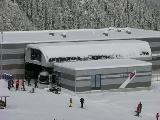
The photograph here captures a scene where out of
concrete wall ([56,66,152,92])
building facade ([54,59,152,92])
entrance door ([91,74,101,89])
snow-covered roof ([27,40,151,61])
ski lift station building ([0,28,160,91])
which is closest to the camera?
concrete wall ([56,66,152,92])

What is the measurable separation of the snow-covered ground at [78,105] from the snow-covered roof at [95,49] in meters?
10.0

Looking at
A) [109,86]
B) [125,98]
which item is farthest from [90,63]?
[125,98]

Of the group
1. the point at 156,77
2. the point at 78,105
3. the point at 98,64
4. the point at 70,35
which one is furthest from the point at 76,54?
the point at 78,105

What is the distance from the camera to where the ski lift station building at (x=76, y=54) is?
72800 millimetres

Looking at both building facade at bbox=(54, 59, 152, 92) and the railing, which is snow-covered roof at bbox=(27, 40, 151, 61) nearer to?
building facade at bbox=(54, 59, 152, 92)

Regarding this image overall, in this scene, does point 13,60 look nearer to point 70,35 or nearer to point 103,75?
point 70,35

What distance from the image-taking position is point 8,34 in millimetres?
89750

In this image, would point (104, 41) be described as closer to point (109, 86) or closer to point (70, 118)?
point (109, 86)

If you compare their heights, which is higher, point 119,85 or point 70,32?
point 70,32

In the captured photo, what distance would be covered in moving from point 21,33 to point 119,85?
26.6m

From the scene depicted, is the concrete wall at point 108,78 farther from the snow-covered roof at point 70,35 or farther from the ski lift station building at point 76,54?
the snow-covered roof at point 70,35

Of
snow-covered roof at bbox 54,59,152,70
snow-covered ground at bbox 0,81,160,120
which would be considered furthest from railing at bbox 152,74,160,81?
snow-covered ground at bbox 0,81,160,120

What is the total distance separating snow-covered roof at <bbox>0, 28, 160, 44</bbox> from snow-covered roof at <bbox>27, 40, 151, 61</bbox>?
14.2 ft

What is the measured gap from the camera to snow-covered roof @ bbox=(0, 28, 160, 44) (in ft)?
281
